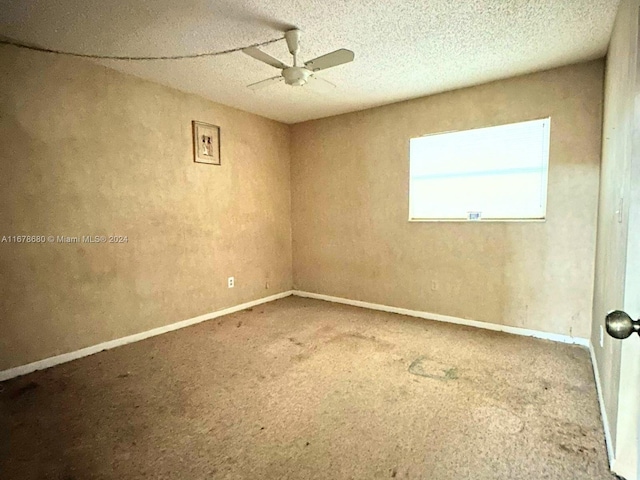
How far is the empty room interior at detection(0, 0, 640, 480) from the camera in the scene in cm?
174

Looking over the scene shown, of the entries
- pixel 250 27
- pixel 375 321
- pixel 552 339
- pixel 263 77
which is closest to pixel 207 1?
pixel 250 27

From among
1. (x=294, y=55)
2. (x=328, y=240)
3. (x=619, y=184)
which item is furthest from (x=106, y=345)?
(x=619, y=184)

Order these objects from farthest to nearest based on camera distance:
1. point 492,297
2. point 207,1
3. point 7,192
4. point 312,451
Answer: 1. point 492,297
2. point 7,192
3. point 207,1
4. point 312,451

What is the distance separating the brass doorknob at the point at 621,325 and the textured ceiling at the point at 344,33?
201 centimetres

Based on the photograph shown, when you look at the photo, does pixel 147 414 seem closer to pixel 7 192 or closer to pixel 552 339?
→ pixel 7 192

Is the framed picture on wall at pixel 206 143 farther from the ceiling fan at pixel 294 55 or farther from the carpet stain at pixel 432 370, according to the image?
the carpet stain at pixel 432 370

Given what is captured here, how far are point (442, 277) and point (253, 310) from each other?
7.56 feet

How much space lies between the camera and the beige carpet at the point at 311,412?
1617 millimetres

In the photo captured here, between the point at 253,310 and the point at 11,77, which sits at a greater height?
the point at 11,77

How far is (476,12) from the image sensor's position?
83.9 inches

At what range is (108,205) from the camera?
3.01 meters

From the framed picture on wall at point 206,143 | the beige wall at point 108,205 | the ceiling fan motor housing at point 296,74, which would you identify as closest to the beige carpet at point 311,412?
the beige wall at point 108,205

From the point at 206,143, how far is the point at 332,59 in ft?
6.72

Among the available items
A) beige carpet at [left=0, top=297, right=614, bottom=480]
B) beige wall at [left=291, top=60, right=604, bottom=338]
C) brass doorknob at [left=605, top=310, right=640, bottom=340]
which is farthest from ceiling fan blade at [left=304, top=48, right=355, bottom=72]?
beige carpet at [left=0, top=297, right=614, bottom=480]
